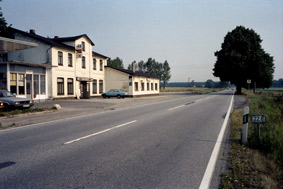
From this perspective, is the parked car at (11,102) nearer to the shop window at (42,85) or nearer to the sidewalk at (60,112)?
the sidewalk at (60,112)

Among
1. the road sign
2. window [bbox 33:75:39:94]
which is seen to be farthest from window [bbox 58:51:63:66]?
the road sign

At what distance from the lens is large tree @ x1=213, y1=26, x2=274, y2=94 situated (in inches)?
1763

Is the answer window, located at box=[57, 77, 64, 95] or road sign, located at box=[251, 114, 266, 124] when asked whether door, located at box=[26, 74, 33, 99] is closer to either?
window, located at box=[57, 77, 64, 95]

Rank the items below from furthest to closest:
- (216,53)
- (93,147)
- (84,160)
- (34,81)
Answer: (216,53) → (34,81) → (93,147) → (84,160)

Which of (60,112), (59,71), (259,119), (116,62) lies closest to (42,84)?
(59,71)

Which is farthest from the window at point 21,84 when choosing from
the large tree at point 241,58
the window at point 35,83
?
the large tree at point 241,58

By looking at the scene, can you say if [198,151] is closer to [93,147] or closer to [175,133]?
[175,133]

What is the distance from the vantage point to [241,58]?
146 ft

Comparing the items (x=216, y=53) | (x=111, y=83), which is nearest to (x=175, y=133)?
(x=111, y=83)

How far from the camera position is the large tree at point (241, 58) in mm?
44781

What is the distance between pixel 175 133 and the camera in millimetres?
7867

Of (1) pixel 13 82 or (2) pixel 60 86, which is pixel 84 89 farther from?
(1) pixel 13 82

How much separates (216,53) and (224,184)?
52554 millimetres

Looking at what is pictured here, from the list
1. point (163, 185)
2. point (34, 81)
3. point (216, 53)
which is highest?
point (216, 53)
